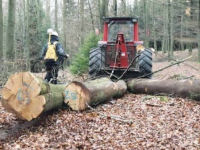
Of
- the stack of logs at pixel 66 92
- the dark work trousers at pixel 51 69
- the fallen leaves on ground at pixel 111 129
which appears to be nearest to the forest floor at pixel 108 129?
the fallen leaves on ground at pixel 111 129

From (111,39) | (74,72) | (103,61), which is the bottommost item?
(74,72)

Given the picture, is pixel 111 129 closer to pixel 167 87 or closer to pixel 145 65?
pixel 167 87

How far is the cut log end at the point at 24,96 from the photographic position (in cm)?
596

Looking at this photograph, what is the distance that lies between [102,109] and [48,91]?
169cm

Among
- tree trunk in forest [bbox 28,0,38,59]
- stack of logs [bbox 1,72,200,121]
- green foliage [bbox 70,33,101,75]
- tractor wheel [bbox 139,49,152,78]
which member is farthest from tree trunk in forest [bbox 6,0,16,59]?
tree trunk in forest [bbox 28,0,38,59]

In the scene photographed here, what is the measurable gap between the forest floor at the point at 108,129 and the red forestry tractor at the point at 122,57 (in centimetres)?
313

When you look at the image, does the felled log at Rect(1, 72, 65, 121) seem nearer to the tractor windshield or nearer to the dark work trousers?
the dark work trousers

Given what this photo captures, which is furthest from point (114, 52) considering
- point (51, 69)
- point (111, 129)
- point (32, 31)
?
point (32, 31)

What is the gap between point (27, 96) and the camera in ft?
20.0

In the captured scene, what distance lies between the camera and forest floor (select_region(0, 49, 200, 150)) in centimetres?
527

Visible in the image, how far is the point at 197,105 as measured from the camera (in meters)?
7.86

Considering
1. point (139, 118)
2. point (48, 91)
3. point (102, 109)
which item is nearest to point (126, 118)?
point (139, 118)

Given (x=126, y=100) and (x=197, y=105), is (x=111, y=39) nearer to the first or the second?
(x=126, y=100)

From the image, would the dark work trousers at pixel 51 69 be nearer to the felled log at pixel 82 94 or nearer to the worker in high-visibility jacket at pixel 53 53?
the worker in high-visibility jacket at pixel 53 53
